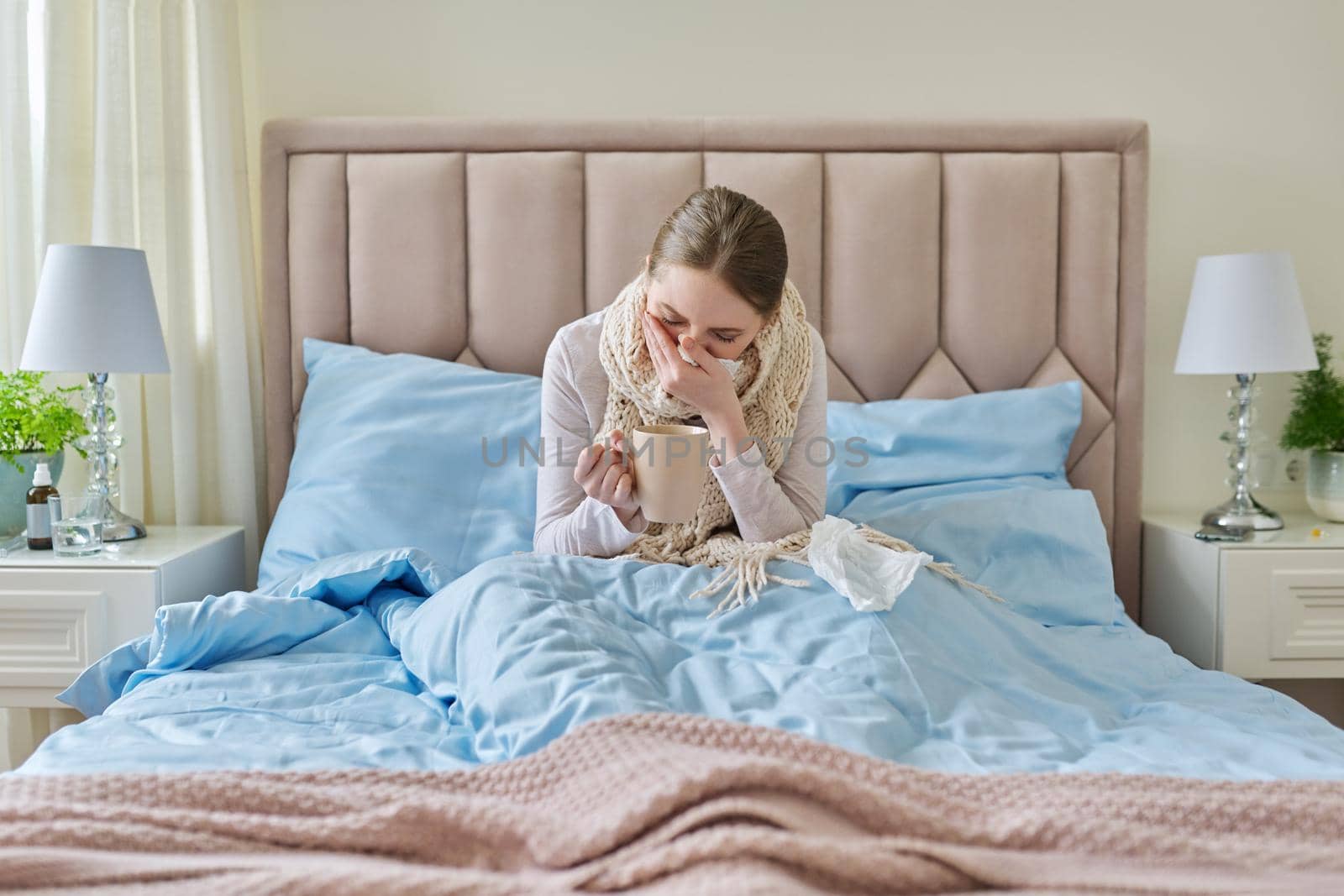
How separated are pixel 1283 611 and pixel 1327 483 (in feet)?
1.22

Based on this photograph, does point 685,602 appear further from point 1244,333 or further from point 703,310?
point 1244,333

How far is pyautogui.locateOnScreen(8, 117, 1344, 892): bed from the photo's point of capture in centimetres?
82

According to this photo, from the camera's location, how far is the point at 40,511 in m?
1.89

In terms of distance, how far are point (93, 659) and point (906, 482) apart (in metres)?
1.47

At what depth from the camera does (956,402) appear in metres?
2.08

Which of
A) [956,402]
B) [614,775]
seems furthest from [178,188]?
[614,775]

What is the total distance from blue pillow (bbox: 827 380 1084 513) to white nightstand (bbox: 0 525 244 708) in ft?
4.02

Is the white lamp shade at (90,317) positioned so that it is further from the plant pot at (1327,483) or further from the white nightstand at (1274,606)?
the plant pot at (1327,483)

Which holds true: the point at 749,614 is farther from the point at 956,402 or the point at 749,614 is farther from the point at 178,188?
the point at 178,188

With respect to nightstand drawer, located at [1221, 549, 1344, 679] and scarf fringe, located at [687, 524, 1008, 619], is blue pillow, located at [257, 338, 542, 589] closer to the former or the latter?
scarf fringe, located at [687, 524, 1008, 619]

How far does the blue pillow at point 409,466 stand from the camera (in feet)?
6.15

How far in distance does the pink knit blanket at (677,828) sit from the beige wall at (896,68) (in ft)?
5.70

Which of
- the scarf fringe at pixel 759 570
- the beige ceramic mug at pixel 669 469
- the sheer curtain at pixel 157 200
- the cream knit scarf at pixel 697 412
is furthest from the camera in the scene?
the sheer curtain at pixel 157 200

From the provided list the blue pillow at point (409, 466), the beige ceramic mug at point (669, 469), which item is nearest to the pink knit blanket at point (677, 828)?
the beige ceramic mug at point (669, 469)
